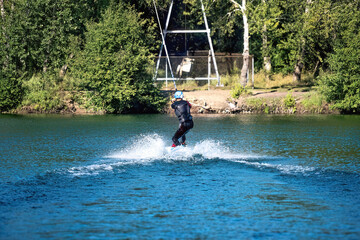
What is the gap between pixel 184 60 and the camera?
2005 inches

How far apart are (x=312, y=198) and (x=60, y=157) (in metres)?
11.2

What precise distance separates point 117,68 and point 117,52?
6.31 ft

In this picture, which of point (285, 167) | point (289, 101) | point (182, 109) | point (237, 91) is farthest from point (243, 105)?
point (285, 167)

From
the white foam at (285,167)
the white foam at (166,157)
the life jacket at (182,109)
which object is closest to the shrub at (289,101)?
the white foam at (166,157)

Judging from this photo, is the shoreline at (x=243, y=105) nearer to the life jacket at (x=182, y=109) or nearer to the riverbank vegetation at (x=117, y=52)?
the riverbank vegetation at (x=117, y=52)

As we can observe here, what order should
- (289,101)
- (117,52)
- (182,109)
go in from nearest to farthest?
(182,109) → (289,101) → (117,52)

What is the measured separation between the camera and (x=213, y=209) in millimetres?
13461

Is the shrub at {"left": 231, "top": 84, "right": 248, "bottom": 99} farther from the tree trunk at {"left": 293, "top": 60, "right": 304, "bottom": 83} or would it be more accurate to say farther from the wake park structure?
the tree trunk at {"left": 293, "top": 60, "right": 304, "bottom": 83}

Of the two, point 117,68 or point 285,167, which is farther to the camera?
point 117,68

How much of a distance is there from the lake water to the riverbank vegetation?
14005 millimetres

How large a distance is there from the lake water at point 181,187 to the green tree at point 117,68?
14.5m

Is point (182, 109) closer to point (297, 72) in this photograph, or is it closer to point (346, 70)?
point (346, 70)

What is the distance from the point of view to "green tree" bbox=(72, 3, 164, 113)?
44.0 metres

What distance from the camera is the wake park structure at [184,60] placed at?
5019 centimetres
